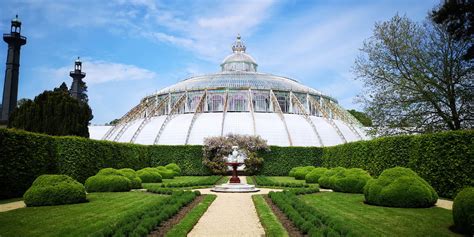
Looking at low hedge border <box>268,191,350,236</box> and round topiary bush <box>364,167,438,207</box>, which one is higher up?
round topiary bush <box>364,167,438,207</box>

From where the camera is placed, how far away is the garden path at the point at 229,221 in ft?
31.2

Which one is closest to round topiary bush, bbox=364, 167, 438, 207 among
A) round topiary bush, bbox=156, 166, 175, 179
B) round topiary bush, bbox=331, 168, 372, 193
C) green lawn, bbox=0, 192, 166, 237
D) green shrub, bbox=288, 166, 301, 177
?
round topiary bush, bbox=331, 168, 372, 193

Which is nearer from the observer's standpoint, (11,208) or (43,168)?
(11,208)

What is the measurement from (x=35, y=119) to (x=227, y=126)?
1931cm

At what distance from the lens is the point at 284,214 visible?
12227mm

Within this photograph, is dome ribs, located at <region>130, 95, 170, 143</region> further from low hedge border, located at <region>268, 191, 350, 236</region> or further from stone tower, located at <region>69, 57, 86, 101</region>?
low hedge border, located at <region>268, 191, 350, 236</region>

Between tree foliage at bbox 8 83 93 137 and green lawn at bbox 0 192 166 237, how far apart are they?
20.0 m

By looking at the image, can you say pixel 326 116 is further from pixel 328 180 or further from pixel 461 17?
pixel 461 17

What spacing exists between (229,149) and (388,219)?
2670 centimetres

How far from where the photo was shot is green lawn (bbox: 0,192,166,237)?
30.9 feet

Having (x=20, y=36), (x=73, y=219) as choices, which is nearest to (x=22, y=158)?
(x=73, y=219)

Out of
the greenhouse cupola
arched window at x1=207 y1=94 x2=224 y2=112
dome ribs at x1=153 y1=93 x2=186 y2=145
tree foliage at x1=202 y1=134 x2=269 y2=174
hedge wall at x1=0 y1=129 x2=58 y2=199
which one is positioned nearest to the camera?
hedge wall at x1=0 y1=129 x2=58 y2=199

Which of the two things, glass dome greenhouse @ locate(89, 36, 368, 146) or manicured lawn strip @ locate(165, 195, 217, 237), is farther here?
glass dome greenhouse @ locate(89, 36, 368, 146)

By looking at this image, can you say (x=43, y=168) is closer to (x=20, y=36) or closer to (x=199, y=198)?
(x=199, y=198)
